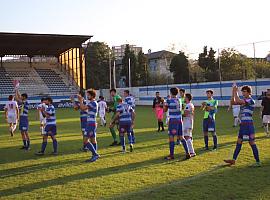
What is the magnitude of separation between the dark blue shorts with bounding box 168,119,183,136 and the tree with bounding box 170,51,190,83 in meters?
32.9

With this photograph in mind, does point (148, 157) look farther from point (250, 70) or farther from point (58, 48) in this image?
point (58, 48)

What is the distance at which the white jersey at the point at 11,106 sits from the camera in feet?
54.1

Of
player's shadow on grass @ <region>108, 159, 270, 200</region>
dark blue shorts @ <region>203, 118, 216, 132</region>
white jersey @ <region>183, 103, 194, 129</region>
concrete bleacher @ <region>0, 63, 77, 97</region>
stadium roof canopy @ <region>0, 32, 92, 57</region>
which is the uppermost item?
stadium roof canopy @ <region>0, 32, 92, 57</region>

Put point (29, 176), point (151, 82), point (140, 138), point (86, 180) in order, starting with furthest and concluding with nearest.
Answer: point (151, 82) < point (140, 138) < point (29, 176) < point (86, 180)

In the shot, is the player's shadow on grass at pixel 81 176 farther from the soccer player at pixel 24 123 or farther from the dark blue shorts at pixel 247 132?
the soccer player at pixel 24 123

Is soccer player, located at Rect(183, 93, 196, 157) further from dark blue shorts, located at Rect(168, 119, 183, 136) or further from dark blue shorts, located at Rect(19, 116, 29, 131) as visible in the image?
dark blue shorts, located at Rect(19, 116, 29, 131)

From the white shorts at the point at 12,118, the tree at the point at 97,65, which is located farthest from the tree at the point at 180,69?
the white shorts at the point at 12,118

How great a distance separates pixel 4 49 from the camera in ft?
169

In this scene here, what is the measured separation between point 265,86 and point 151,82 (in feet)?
65.6

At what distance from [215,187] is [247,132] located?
7.19 ft

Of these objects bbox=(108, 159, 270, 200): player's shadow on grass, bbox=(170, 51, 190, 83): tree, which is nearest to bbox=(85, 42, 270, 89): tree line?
bbox=(170, 51, 190, 83): tree

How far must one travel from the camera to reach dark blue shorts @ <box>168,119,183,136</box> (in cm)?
1015

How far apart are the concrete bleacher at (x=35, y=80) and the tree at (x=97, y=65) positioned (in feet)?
26.2

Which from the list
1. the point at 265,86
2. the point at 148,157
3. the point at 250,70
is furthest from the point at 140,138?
the point at 250,70
